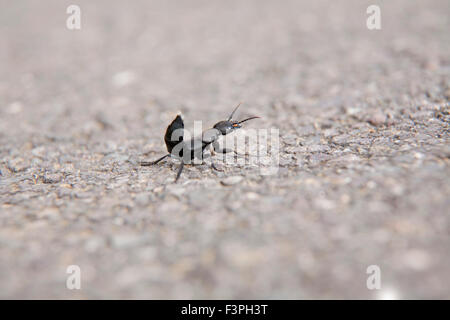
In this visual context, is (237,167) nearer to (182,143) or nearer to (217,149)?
(217,149)

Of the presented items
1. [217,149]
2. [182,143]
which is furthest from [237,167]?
[182,143]

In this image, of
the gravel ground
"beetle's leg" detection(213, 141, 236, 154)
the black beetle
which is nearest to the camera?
the gravel ground

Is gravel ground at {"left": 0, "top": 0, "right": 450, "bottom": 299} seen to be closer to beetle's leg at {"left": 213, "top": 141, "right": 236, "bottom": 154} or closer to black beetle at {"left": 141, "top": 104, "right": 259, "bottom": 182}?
black beetle at {"left": 141, "top": 104, "right": 259, "bottom": 182}

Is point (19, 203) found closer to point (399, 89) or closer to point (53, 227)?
point (53, 227)

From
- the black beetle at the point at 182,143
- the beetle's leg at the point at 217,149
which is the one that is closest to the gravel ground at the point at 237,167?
the black beetle at the point at 182,143

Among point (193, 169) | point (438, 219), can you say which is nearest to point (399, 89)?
point (438, 219)

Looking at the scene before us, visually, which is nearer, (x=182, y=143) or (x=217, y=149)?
(x=182, y=143)

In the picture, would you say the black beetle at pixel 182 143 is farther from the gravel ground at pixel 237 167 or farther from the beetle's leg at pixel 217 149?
the gravel ground at pixel 237 167

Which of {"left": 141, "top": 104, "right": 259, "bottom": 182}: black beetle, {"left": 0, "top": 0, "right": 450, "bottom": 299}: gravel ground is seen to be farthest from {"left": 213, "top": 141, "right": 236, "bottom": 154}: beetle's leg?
{"left": 0, "top": 0, "right": 450, "bottom": 299}: gravel ground
